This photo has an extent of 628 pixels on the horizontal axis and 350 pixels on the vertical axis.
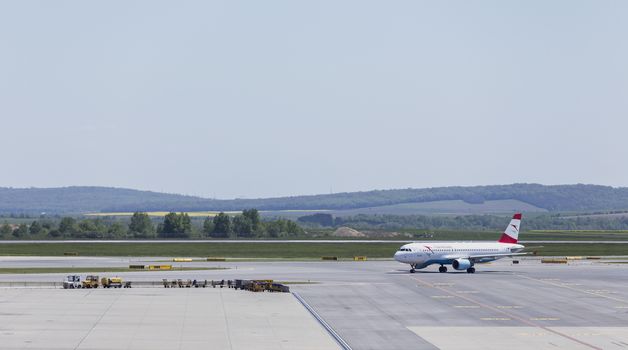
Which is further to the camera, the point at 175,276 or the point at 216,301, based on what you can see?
the point at 175,276

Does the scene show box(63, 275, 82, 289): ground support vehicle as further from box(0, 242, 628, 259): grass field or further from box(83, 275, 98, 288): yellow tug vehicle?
Result: box(0, 242, 628, 259): grass field

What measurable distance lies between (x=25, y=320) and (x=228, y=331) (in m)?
15.1

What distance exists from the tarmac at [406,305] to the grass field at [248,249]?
1052 inches

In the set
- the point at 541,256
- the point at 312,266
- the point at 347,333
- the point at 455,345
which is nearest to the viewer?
the point at 455,345

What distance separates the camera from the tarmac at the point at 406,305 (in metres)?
63.3

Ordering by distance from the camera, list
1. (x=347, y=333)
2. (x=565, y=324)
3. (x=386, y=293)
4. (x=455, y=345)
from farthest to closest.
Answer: (x=386, y=293) < (x=565, y=324) < (x=347, y=333) < (x=455, y=345)

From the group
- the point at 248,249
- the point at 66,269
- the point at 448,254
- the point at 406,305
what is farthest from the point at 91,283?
the point at 248,249

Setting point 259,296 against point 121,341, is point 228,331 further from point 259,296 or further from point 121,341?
point 259,296

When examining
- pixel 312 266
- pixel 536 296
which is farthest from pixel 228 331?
pixel 312 266

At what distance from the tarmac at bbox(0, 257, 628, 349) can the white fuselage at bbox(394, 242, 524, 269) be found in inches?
71.7

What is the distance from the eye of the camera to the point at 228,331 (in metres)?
66.1

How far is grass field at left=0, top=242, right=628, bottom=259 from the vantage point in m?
155

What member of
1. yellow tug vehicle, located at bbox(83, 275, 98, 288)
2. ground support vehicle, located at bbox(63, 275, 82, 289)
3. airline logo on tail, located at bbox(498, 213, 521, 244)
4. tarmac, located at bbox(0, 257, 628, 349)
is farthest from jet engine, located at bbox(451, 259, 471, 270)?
ground support vehicle, located at bbox(63, 275, 82, 289)

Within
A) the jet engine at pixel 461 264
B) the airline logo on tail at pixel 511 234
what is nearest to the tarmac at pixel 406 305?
the jet engine at pixel 461 264
